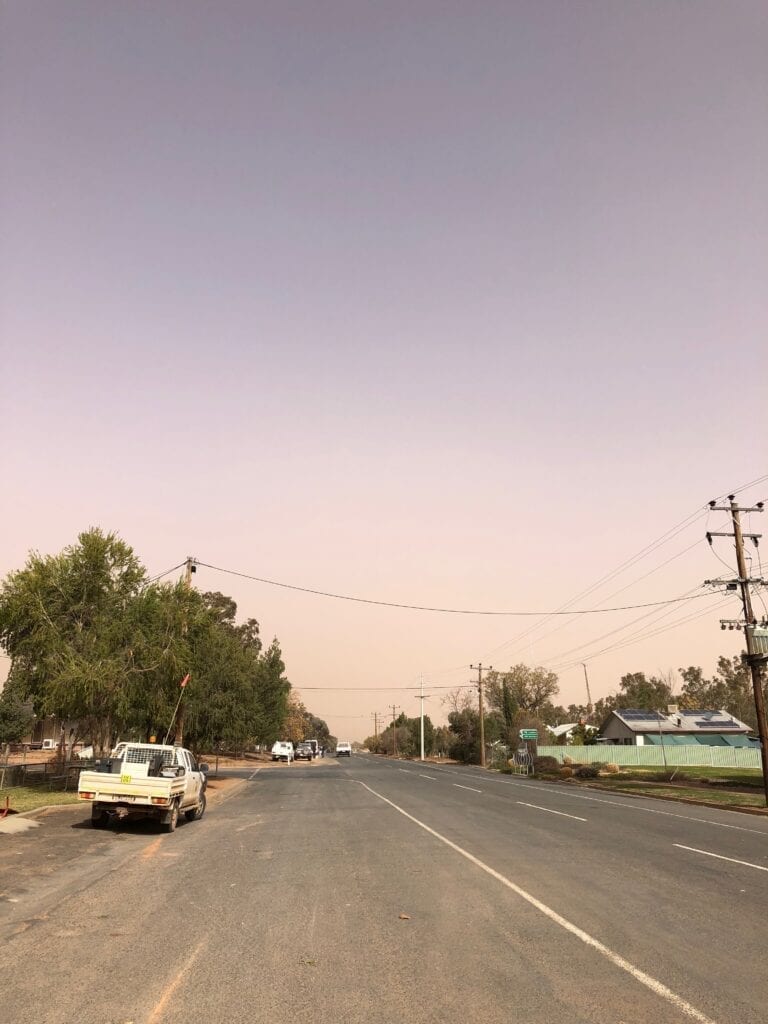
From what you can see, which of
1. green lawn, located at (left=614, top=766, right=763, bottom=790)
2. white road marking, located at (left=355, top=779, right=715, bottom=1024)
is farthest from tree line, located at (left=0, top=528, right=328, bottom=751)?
green lawn, located at (left=614, top=766, right=763, bottom=790)

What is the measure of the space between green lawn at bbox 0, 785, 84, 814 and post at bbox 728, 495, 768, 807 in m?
25.2

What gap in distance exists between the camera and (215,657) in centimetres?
3997

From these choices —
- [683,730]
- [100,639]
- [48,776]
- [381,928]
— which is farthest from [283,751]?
[381,928]

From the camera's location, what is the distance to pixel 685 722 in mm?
72875

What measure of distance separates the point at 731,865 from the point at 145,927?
10094 mm

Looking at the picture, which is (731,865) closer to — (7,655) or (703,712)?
(7,655)

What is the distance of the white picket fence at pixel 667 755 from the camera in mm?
52375

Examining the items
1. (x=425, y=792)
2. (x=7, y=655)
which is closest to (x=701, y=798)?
(x=425, y=792)

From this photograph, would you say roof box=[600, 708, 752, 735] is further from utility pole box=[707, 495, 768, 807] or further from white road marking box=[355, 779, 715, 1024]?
white road marking box=[355, 779, 715, 1024]

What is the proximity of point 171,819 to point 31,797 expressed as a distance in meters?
8.50

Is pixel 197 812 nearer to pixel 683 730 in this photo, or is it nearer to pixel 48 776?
pixel 48 776

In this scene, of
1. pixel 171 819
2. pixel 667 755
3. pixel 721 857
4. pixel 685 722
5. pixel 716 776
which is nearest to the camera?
pixel 721 857

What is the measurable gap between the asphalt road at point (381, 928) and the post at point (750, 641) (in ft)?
52.8

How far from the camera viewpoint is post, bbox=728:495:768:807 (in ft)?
95.6
